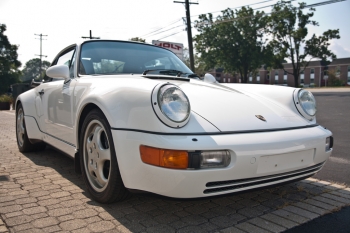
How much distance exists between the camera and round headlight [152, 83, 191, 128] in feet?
6.57

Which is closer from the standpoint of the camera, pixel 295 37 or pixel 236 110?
pixel 236 110

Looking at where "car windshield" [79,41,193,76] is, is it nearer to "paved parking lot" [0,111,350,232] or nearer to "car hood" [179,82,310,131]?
"car hood" [179,82,310,131]

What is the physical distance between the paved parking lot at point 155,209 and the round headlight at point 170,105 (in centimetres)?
53

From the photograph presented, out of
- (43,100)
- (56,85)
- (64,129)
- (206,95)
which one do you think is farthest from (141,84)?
(43,100)

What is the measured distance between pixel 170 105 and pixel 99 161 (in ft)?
2.77

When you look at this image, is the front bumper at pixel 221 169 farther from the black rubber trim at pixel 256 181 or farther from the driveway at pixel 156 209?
the driveway at pixel 156 209

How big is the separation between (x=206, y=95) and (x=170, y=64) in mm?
1175

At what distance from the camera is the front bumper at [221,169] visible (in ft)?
6.33

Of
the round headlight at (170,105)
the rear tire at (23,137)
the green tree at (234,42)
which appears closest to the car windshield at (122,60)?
the round headlight at (170,105)

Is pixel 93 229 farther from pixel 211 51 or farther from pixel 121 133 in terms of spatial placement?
pixel 211 51

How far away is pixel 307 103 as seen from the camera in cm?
289

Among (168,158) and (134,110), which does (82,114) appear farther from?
(168,158)

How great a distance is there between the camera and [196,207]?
2.51 metres

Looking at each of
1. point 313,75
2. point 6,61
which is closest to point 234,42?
point 6,61
